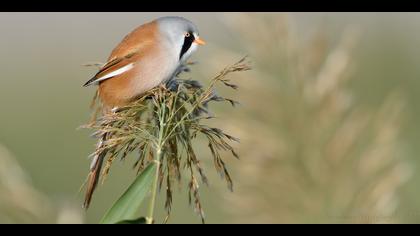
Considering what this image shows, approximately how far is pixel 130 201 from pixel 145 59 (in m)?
1.42

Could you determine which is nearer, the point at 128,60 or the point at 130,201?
the point at 130,201

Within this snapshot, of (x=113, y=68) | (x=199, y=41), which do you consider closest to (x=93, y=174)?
(x=113, y=68)

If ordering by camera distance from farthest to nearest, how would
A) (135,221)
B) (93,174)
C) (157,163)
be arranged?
(93,174) → (157,163) → (135,221)

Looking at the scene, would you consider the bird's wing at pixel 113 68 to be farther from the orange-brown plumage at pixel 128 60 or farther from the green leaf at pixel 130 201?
the green leaf at pixel 130 201

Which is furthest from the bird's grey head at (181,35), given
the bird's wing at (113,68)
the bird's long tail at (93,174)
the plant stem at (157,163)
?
the plant stem at (157,163)

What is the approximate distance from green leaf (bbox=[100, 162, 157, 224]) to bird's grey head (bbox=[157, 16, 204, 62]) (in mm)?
1350

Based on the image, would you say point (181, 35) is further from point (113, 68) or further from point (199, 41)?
point (113, 68)

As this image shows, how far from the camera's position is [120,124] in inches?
73.2

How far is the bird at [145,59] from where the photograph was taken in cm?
261

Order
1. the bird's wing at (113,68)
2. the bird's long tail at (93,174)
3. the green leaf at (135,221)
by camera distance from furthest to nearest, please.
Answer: the bird's wing at (113,68), the bird's long tail at (93,174), the green leaf at (135,221)

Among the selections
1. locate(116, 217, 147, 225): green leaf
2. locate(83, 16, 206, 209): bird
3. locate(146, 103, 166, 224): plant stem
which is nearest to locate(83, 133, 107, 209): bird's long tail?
locate(146, 103, 166, 224): plant stem

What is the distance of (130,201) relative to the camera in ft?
4.33

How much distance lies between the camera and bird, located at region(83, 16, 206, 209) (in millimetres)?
2605


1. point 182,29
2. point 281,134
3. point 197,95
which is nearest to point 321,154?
point 281,134
